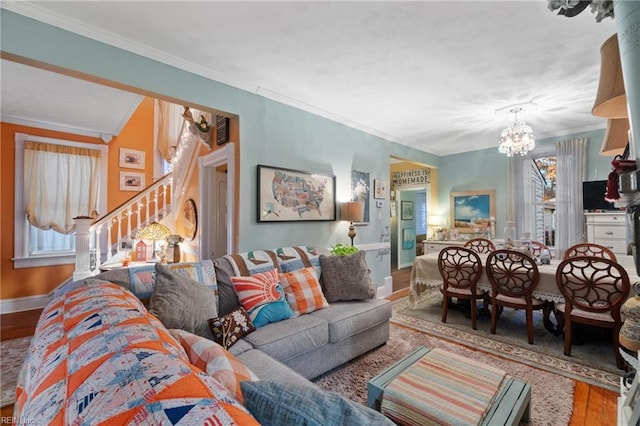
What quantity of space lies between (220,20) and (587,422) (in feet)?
11.6

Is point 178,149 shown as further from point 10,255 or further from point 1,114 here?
point 10,255

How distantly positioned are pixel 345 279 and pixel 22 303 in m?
4.59

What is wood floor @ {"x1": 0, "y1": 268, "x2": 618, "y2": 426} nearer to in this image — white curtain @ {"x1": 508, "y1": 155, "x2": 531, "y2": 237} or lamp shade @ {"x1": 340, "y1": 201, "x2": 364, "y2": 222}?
lamp shade @ {"x1": 340, "y1": 201, "x2": 364, "y2": 222}

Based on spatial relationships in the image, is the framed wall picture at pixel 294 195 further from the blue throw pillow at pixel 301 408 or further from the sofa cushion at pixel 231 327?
the blue throw pillow at pixel 301 408

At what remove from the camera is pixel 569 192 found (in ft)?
14.4

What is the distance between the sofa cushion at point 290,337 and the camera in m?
1.88

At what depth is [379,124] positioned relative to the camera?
420cm

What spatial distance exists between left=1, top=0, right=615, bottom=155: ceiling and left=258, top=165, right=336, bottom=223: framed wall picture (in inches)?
33.5

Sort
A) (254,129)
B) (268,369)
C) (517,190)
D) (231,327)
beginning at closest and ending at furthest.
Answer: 1. (268,369)
2. (231,327)
3. (254,129)
4. (517,190)

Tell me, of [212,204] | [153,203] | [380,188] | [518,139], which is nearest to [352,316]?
[212,204]

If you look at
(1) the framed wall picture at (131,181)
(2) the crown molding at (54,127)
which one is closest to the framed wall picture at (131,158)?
(1) the framed wall picture at (131,181)

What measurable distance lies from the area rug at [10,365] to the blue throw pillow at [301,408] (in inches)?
95.6

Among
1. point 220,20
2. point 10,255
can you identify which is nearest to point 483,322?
point 220,20

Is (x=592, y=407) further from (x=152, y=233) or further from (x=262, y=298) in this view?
(x=152, y=233)
